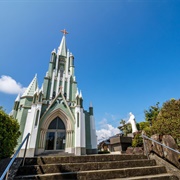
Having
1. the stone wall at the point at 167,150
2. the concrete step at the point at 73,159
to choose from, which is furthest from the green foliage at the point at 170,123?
the concrete step at the point at 73,159

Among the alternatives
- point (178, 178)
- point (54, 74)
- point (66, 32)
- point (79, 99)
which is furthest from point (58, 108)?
point (66, 32)

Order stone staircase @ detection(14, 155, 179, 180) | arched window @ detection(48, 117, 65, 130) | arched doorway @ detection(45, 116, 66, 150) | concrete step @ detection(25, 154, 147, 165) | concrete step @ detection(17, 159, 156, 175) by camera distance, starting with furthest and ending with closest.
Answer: arched window @ detection(48, 117, 65, 130) → arched doorway @ detection(45, 116, 66, 150) → concrete step @ detection(25, 154, 147, 165) → concrete step @ detection(17, 159, 156, 175) → stone staircase @ detection(14, 155, 179, 180)

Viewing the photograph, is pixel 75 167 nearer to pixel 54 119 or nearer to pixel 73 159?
pixel 73 159

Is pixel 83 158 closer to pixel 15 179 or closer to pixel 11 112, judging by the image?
pixel 15 179

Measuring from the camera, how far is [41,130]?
1129 cm

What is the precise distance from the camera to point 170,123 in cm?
499

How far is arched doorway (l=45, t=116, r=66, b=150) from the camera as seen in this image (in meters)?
11.3

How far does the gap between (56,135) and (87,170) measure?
9497 mm

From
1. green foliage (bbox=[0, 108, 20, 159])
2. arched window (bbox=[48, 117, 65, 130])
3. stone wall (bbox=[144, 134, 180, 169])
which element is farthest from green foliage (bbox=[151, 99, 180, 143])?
arched window (bbox=[48, 117, 65, 130])

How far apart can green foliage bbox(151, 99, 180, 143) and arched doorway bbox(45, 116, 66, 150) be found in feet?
30.4

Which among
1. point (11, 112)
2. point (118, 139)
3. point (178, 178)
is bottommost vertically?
point (178, 178)

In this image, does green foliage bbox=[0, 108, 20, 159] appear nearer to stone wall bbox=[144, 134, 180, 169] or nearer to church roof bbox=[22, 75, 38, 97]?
stone wall bbox=[144, 134, 180, 169]

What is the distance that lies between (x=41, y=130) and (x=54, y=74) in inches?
306

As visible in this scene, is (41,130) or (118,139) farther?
(41,130)
